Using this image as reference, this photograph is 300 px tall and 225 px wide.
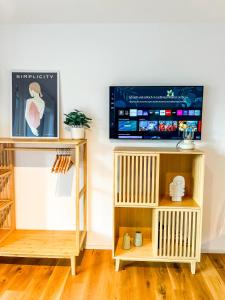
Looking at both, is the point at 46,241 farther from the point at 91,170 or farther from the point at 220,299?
the point at 220,299

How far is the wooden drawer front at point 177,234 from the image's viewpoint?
96.7 inches

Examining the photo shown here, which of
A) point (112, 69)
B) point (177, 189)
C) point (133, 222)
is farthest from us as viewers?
point (133, 222)

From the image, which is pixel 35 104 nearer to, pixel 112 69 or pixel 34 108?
pixel 34 108

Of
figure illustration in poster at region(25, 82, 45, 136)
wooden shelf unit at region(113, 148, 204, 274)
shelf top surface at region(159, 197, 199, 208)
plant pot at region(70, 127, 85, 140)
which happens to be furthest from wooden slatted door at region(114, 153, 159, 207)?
figure illustration in poster at region(25, 82, 45, 136)

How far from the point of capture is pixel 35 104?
2773 mm

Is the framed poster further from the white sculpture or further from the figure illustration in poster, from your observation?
the white sculpture

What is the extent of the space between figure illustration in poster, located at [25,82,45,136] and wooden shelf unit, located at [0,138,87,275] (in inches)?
8.9

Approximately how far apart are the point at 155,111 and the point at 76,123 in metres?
Answer: 0.78

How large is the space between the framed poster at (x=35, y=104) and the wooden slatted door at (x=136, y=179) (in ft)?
2.63

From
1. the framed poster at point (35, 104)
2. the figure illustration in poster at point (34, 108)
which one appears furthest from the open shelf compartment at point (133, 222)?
the figure illustration in poster at point (34, 108)

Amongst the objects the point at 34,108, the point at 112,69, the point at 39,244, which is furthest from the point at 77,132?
the point at 39,244

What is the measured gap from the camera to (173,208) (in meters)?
2.44

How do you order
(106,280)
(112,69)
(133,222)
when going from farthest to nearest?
1. (133,222)
2. (112,69)
3. (106,280)

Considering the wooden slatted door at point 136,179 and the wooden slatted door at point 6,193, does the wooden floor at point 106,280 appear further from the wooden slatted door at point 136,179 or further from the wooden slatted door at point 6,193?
the wooden slatted door at point 136,179
